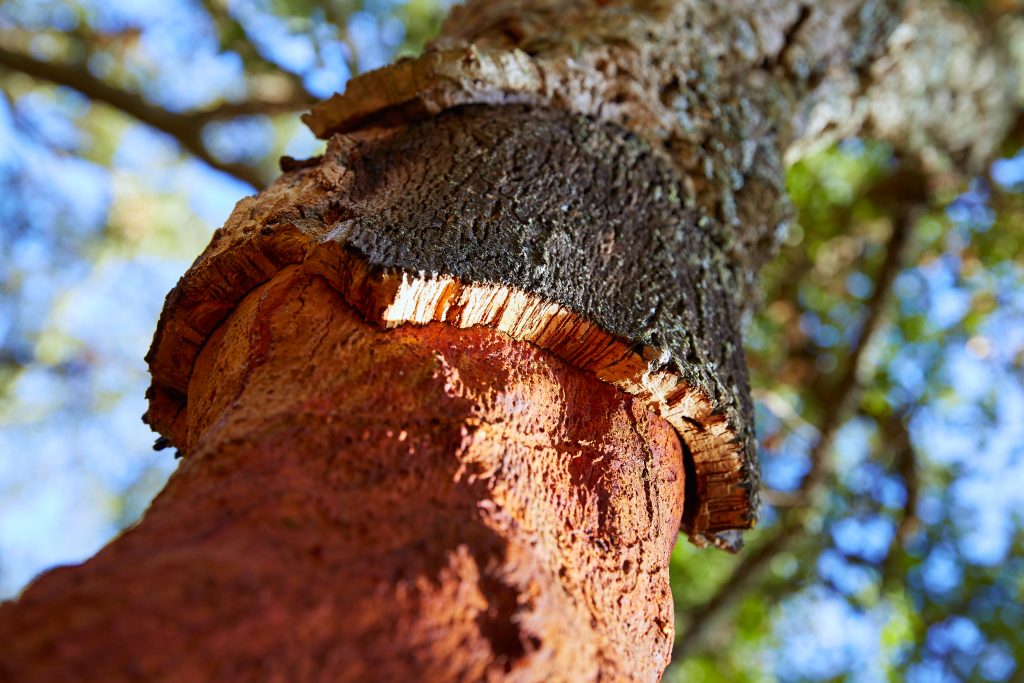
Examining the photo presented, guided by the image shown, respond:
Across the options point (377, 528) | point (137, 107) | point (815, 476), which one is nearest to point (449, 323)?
point (377, 528)

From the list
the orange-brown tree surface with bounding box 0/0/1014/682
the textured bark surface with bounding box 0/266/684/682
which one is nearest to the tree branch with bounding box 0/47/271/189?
the orange-brown tree surface with bounding box 0/0/1014/682

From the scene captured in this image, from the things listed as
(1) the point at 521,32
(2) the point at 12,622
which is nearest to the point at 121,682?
(2) the point at 12,622

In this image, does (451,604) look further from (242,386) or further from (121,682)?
(242,386)

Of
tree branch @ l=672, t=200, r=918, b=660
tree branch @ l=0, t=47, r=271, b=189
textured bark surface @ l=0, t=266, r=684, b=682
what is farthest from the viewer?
tree branch @ l=672, t=200, r=918, b=660

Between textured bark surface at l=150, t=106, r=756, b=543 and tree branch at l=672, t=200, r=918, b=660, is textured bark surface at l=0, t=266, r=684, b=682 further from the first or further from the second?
tree branch at l=672, t=200, r=918, b=660

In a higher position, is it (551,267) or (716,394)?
(551,267)

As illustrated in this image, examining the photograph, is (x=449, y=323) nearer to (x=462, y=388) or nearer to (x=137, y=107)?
(x=462, y=388)

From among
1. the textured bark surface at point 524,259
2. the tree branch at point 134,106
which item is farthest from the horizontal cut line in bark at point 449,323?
the tree branch at point 134,106
